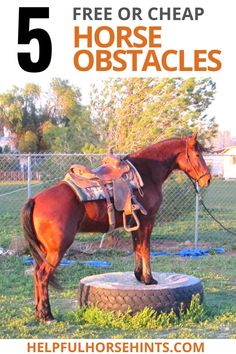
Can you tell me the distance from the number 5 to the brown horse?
2.79 meters

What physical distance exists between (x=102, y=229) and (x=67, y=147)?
10.5 metres

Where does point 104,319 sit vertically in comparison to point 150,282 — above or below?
below

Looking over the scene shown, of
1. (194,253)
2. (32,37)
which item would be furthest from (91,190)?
(194,253)

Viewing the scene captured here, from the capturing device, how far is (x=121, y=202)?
517 centimetres

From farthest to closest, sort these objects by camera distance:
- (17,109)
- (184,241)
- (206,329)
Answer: (17,109)
(184,241)
(206,329)

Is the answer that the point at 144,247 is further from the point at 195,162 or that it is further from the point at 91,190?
the point at 195,162

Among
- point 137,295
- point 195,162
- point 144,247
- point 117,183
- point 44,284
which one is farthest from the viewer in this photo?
point 195,162

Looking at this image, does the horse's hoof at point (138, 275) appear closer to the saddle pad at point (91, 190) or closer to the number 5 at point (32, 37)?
the saddle pad at point (91, 190)

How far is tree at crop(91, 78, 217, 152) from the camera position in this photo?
10680 mm

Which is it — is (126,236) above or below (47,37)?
below

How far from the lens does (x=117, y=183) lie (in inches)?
206

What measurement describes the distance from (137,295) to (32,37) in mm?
4102

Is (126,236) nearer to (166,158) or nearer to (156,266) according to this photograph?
(156,266)
